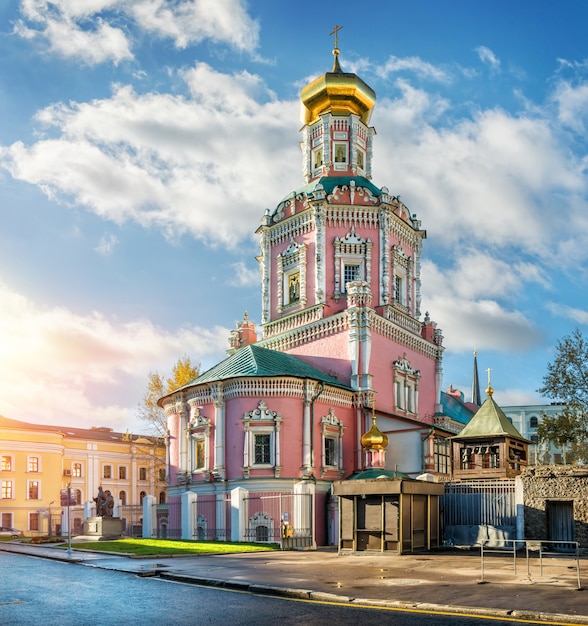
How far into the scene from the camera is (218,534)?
32750 millimetres

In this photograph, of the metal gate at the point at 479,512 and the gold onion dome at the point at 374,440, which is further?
the gold onion dome at the point at 374,440

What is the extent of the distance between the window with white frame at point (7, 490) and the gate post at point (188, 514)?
26013 mm

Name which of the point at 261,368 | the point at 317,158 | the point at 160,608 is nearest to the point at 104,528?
the point at 261,368

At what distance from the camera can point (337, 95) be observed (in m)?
45.9

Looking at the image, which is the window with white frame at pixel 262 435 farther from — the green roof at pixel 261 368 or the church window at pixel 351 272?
the church window at pixel 351 272

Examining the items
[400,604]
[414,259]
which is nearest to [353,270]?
[414,259]

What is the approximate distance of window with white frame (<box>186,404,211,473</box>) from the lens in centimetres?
3544

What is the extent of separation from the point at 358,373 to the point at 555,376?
921cm

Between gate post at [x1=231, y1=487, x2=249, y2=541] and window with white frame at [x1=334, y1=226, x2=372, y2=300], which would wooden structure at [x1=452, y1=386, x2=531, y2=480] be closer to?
gate post at [x1=231, y1=487, x2=249, y2=541]

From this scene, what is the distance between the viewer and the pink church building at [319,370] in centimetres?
3375

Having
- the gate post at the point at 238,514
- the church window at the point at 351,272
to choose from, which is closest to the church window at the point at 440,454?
the church window at the point at 351,272

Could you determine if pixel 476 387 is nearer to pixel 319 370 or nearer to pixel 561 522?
pixel 319 370

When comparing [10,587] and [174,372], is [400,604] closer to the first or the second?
[10,587]

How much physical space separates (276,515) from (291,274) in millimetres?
15231
